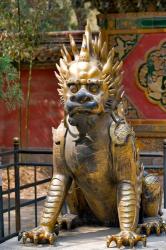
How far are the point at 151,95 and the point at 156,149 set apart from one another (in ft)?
3.33

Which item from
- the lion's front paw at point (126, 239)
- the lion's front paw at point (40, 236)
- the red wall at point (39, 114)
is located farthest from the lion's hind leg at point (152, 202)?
the red wall at point (39, 114)

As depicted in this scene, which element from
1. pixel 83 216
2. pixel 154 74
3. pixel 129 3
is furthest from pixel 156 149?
pixel 83 216

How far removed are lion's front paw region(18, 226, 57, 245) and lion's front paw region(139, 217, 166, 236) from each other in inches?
26.1

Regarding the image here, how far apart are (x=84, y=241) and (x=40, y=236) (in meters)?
0.32

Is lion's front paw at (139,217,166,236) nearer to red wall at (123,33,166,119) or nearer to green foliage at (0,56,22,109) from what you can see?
green foliage at (0,56,22,109)

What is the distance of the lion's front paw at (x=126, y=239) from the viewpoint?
4371mm

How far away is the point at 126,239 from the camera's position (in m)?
4.38

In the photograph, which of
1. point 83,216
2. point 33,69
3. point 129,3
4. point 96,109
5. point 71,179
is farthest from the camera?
point 33,69

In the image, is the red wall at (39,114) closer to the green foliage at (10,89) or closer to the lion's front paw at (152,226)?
the green foliage at (10,89)

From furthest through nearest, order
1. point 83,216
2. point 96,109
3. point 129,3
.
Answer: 1. point 129,3
2. point 83,216
3. point 96,109

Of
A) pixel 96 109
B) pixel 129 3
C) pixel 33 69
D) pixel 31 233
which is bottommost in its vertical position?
pixel 31 233

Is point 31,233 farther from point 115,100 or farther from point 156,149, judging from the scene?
point 156,149

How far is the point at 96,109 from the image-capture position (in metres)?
4.40

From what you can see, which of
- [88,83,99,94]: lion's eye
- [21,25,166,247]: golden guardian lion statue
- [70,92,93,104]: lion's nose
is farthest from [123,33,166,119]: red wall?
[70,92,93,104]: lion's nose
